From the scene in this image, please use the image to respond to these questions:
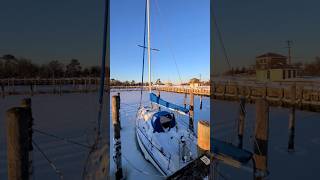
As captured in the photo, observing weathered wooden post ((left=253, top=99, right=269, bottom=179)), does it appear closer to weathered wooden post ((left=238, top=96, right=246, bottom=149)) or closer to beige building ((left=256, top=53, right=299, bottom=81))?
weathered wooden post ((left=238, top=96, right=246, bottom=149))

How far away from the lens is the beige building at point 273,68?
12844mm

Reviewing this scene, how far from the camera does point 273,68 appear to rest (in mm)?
14133

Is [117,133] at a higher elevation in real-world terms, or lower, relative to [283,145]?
higher

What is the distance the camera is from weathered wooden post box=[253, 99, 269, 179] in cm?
230

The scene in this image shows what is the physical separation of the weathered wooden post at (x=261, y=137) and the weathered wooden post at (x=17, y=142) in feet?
5.67

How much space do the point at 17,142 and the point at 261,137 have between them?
1.81m

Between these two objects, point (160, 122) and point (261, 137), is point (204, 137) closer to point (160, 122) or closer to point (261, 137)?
point (261, 137)

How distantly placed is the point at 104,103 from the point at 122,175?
1821 mm

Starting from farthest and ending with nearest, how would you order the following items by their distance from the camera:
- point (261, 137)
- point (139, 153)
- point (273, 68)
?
point (273, 68)
point (139, 153)
point (261, 137)

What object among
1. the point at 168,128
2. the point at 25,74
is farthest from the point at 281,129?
the point at 25,74

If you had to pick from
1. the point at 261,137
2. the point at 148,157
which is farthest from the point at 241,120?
the point at 261,137

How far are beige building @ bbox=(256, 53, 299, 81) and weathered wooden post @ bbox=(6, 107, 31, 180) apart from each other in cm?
1237

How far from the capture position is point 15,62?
16.8 metres

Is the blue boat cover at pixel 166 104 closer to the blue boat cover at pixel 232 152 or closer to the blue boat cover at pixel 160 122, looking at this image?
the blue boat cover at pixel 160 122
